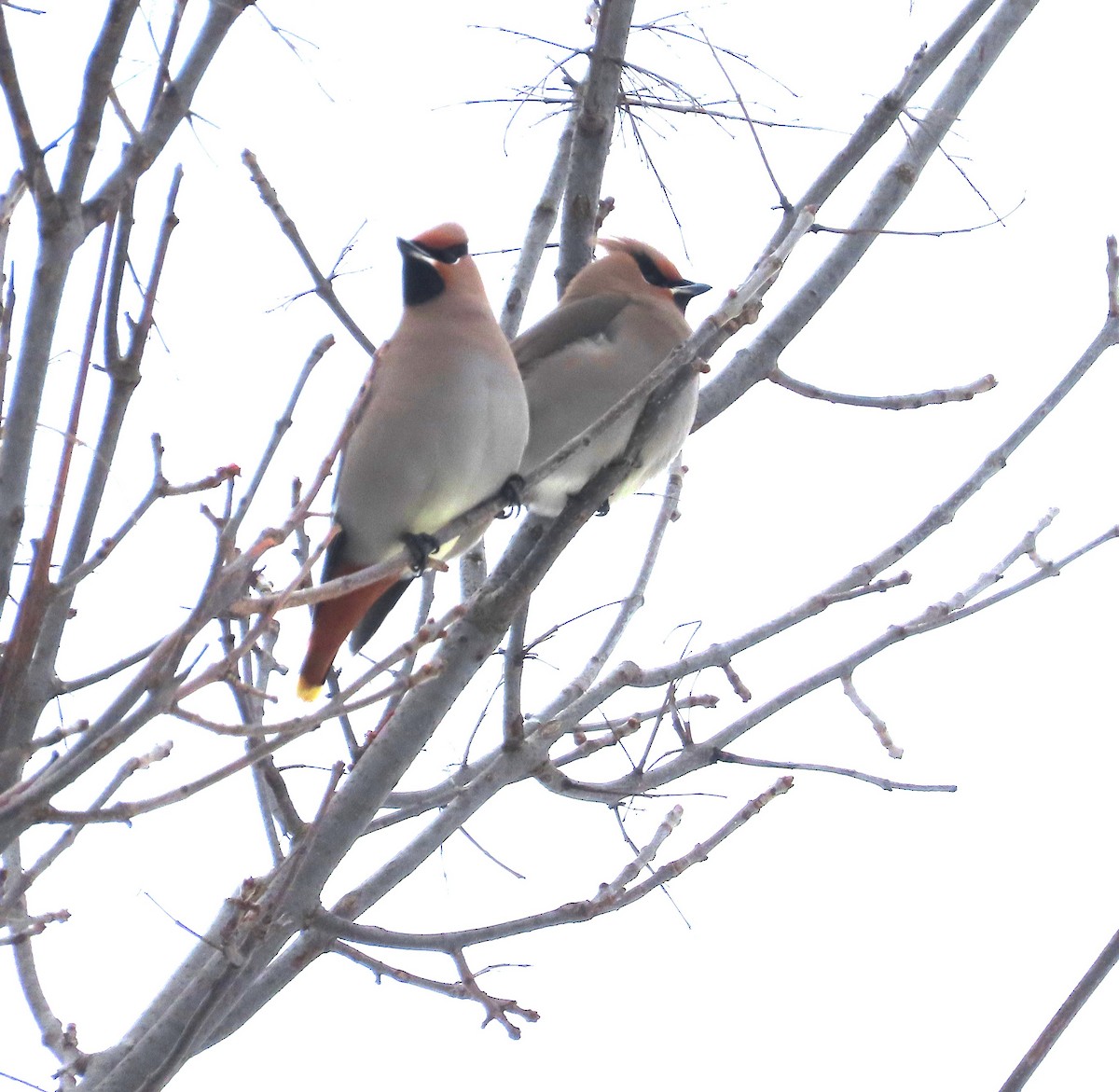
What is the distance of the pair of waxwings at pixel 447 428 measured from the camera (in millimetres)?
3396

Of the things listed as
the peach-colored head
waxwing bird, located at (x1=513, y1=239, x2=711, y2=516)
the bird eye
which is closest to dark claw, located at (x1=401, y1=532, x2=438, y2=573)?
waxwing bird, located at (x1=513, y1=239, x2=711, y2=516)

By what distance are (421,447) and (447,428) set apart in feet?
0.24

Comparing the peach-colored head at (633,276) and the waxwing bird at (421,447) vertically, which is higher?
the peach-colored head at (633,276)

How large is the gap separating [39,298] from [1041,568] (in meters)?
2.25

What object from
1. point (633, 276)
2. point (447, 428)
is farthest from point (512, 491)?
point (633, 276)

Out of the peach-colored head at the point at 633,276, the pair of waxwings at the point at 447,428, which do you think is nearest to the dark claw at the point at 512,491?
the pair of waxwings at the point at 447,428

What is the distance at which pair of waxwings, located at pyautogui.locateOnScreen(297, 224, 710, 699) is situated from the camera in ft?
11.1

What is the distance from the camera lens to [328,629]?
3.44 metres

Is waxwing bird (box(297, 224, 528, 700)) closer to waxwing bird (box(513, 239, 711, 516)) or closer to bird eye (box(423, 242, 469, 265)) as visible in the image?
bird eye (box(423, 242, 469, 265))

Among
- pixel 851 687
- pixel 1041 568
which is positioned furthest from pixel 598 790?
pixel 1041 568

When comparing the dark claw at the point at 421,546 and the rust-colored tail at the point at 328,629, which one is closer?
the dark claw at the point at 421,546

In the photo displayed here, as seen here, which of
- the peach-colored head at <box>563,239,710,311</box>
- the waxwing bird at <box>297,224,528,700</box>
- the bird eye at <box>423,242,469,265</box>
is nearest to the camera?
the waxwing bird at <box>297,224,528,700</box>

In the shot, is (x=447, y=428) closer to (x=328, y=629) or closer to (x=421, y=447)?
(x=421, y=447)

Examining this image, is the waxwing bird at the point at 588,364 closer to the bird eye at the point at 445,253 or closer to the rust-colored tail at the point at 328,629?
the bird eye at the point at 445,253
